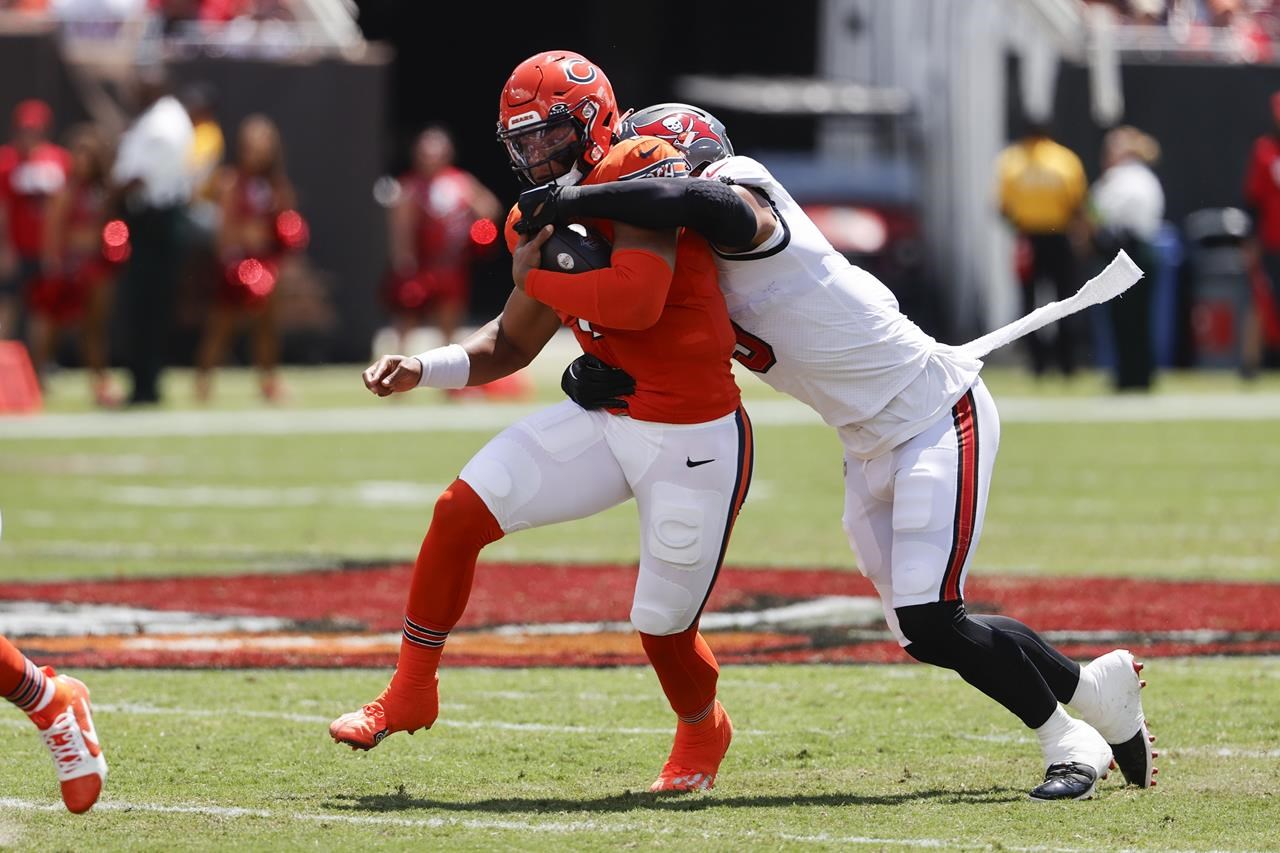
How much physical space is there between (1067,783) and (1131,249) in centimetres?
1312

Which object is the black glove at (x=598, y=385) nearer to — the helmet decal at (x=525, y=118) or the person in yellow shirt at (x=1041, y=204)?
the helmet decal at (x=525, y=118)

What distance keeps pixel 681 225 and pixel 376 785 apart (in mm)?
1517

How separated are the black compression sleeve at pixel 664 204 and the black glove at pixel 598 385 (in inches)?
16.2

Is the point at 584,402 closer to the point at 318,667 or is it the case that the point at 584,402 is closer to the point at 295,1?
the point at 318,667

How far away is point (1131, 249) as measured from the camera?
59.0 ft

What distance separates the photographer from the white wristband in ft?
18.5

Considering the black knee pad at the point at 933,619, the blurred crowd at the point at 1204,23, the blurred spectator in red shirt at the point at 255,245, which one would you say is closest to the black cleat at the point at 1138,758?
the black knee pad at the point at 933,619

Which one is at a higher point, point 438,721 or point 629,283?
point 629,283

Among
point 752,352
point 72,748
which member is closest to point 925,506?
point 752,352

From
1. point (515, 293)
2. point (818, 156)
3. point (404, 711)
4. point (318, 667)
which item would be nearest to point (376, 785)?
point (404, 711)

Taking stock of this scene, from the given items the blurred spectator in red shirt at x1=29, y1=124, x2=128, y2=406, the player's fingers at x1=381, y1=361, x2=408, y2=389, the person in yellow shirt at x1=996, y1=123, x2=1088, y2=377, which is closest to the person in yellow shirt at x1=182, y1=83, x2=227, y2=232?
the blurred spectator in red shirt at x1=29, y1=124, x2=128, y2=406

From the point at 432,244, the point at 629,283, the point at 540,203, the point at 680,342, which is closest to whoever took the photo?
the point at 629,283

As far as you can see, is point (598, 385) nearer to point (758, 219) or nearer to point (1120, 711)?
point (758, 219)

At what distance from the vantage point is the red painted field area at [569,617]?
750 cm
